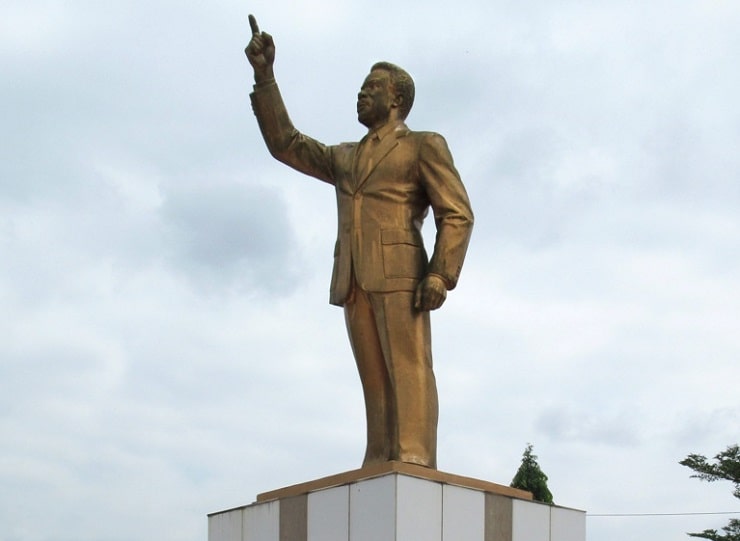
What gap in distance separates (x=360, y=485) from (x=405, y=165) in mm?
2333

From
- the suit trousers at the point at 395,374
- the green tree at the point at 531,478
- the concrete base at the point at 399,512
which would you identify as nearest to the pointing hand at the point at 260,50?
the suit trousers at the point at 395,374

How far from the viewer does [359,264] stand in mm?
10391

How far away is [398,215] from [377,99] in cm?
92

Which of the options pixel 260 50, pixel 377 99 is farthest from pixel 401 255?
pixel 260 50

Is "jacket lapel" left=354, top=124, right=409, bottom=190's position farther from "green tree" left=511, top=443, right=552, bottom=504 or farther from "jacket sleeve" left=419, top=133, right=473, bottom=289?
"green tree" left=511, top=443, right=552, bottom=504

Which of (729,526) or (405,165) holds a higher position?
(405,165)

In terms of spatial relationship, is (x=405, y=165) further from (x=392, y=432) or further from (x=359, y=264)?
(x=392, y=432)

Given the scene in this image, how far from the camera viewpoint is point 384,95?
10.8 m

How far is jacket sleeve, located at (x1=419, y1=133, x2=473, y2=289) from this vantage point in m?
10.2

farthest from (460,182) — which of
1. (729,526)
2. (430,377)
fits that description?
(729,526)

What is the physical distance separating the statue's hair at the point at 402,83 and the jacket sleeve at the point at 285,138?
641 mm

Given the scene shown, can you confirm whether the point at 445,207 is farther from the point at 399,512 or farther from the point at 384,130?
the point at 399,512

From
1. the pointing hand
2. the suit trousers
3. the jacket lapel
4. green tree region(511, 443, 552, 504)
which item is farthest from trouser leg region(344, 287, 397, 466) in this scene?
green tree region(511, 443, 552, 504)

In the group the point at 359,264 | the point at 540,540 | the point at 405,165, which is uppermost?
the point at 405,165
